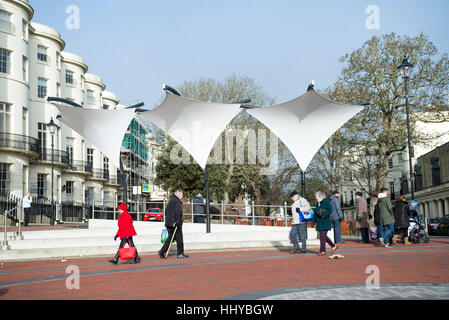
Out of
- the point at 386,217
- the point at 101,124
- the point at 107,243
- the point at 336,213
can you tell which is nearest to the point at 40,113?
the point at 101,124

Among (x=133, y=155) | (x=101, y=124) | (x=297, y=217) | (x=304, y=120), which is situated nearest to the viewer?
(x=297, y=217)

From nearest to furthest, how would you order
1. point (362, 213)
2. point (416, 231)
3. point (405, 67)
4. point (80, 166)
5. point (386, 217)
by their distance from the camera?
point (386, 217) < point (362, 213) < point (416, 231) < point (405, 67) < point (80, 166)

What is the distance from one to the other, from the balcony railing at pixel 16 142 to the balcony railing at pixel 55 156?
4.55m

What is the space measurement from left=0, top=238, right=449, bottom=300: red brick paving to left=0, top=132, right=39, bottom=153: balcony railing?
88.2ft

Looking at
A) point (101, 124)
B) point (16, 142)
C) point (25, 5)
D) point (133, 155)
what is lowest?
point (101, 124)

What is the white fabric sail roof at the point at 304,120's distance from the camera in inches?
697

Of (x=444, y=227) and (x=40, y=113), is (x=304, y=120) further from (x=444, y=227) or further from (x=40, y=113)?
(x=40, y=113)

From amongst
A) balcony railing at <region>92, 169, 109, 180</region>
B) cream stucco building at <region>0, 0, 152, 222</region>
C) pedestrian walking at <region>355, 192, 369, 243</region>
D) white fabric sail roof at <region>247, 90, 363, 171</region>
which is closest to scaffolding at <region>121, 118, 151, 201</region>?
cream stucco building at <region>0, 0, 152, 222</region>

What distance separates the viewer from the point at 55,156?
4638cm

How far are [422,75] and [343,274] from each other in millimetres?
26278

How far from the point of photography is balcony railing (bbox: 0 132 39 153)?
36781 millimetres

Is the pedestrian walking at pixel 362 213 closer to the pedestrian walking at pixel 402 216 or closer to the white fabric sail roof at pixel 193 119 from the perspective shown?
the pedestrian walking at pixel 402 216

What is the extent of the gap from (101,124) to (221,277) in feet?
37.3
